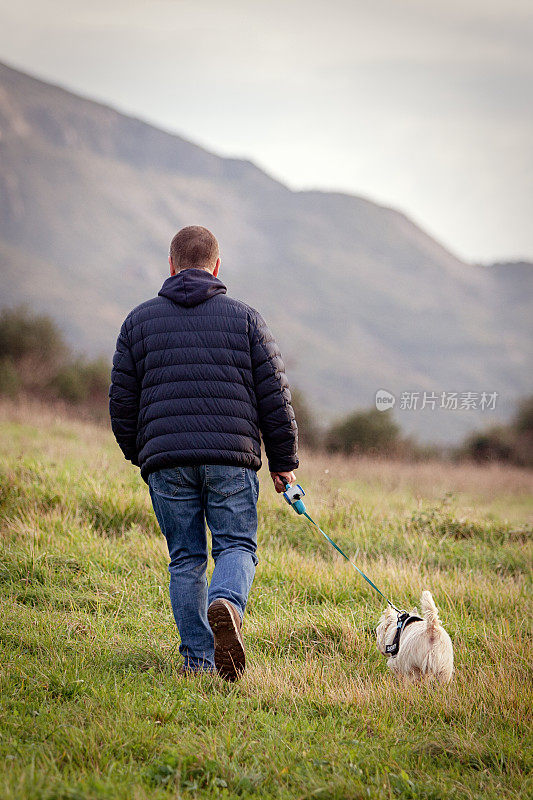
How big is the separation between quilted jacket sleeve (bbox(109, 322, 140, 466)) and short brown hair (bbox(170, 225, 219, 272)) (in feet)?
1.56

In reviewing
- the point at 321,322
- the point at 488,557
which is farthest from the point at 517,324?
the point at 488,557

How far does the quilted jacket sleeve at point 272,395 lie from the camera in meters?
3.59

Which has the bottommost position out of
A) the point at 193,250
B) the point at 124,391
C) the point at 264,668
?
the point at 264,668

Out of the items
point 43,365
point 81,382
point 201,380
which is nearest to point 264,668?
point 201,380

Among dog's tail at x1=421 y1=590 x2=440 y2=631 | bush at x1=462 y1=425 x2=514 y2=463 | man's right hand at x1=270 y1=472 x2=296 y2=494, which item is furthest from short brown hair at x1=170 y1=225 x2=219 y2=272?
bush at x1=462 y1=425 x2=514 y2=463

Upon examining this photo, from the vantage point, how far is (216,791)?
7.68 feet

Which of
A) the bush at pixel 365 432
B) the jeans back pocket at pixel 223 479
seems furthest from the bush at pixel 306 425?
the jeans back pocket at pixel 223 479

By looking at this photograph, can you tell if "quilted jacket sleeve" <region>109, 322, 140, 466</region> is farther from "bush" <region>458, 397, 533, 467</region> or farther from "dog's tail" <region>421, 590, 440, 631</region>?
"bush" <region>458, 397, 533, 467</region>

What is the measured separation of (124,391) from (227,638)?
1377 mm

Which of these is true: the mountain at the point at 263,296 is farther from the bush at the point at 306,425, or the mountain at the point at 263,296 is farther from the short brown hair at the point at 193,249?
the short brown hair at the point at 193,249

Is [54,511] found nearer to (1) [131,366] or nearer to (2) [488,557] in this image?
(1) [131,366]

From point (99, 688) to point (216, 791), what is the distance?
1.10 m

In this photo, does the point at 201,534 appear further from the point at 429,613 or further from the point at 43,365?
the point at 43,365

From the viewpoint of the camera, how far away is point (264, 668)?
3664 mm
